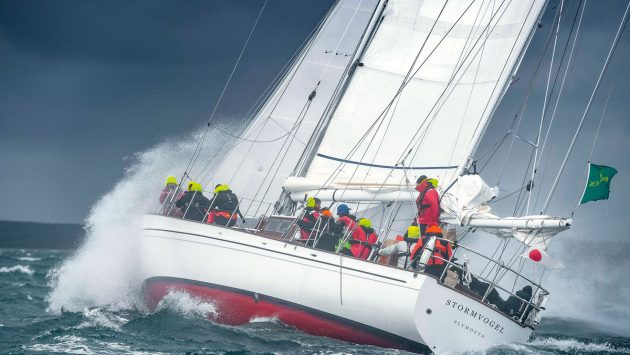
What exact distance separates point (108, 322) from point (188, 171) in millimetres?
4118

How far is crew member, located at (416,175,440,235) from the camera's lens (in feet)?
40.4

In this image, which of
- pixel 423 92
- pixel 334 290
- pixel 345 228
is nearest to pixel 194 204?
pixel 345 228

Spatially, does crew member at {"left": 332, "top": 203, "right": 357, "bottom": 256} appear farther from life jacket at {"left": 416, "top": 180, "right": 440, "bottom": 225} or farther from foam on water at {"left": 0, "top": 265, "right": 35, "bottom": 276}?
foam on water at {"left": 0, "top": 265, "right": 35, "bottom": 276}

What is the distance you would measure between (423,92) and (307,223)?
11.8 ft

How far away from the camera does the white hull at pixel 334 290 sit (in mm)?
10695

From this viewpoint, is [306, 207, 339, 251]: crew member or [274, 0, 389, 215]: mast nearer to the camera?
[306, 207, 339, 251]: crew member

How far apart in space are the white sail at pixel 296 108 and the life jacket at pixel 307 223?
3364mm

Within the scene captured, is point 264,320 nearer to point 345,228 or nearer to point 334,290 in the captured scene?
point 334,290

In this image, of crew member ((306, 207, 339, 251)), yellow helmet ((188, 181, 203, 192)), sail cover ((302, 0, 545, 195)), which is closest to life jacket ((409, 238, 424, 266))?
crew member ((306, 207, 339, 251))

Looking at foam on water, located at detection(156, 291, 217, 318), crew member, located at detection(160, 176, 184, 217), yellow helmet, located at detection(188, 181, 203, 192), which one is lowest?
foam on water, located at detection(156, 291, 217, 318)

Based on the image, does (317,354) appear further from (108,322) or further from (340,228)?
(108,322)

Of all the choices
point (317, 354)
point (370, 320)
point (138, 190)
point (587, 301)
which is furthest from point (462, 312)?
point (587, 301)

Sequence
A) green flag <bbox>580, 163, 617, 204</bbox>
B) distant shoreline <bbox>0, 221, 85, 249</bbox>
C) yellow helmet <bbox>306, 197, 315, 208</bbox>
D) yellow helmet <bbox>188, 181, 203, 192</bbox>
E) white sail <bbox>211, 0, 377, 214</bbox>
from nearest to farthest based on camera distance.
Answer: green flag <bbox>580, 163, 617, 204</bbox>, yellow helmet <bbox>306, 197, 315, 208</bbox>, yellow helmet <bbox>188, 181, 203, 192</bbox>, white sail <bbox>211, 0, 377, 214</bbox>, distant shoreline <bbox>0, 221, 85, 249</bbox>

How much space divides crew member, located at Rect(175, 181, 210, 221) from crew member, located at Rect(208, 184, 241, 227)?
0.89ft
